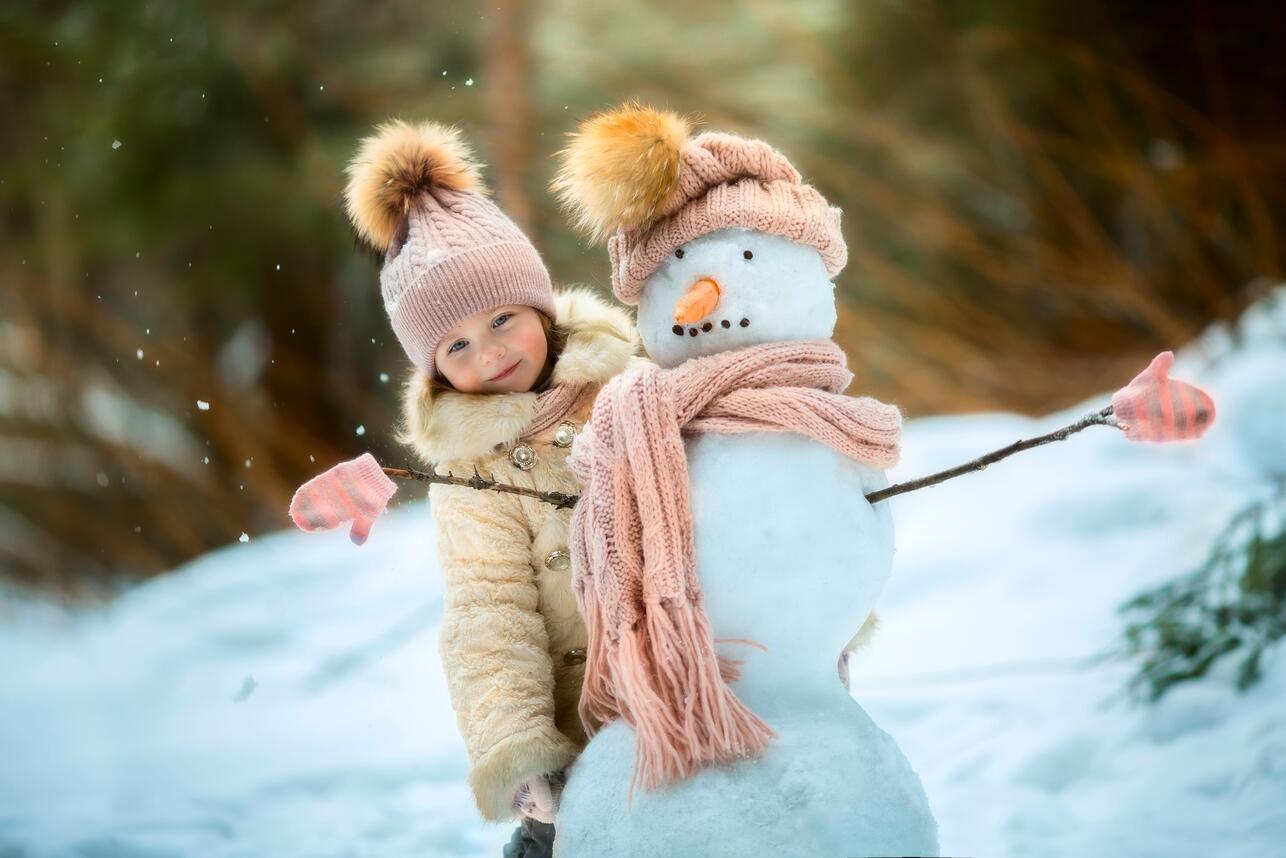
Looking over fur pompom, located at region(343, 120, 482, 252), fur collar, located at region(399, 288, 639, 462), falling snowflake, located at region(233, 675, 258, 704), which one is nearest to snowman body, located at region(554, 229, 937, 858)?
fur collar, located at region(399, 288, 639, 462)

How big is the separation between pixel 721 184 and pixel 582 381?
0.62ft

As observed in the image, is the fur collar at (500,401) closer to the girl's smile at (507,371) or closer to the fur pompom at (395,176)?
the girl's smile at (507,371)

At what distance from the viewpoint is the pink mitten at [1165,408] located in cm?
75

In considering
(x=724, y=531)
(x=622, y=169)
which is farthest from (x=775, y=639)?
(x=622, y=169)

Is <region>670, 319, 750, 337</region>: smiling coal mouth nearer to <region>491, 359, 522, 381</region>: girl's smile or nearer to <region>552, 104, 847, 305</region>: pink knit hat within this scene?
<region>552, 104, 847, 305</region>: pink knit hat

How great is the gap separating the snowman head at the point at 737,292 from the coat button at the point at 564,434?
4.8 inches

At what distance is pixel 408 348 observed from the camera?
94 centimetres

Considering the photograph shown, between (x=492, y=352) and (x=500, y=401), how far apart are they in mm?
40

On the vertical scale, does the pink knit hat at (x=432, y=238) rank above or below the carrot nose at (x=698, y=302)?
above

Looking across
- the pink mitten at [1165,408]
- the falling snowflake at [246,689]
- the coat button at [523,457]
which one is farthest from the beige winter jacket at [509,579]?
the falling snowflake at [246,689]

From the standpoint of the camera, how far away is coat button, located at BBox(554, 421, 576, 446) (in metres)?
0.91

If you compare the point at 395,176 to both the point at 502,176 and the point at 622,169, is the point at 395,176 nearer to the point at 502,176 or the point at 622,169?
the point at 622,169

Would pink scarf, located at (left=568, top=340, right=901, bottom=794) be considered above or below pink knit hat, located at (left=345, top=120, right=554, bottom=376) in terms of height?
below

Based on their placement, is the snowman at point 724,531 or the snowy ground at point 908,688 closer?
the snowman at point 724,531
